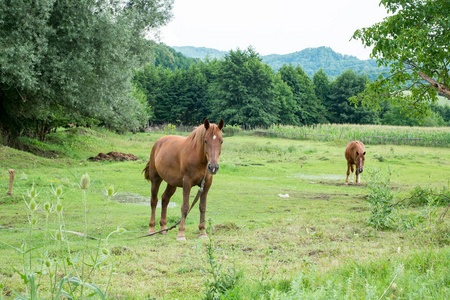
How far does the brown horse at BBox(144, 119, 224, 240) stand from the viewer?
7562mm

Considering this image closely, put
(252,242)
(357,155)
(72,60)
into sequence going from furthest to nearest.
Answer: (72,60) → (357,155) → (252,242)

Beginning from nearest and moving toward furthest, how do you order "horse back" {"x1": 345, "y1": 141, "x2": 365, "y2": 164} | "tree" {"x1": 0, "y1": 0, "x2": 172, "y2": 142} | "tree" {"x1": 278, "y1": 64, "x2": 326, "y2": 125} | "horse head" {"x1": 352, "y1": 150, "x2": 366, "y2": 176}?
"tree" {"x1": 0, "y1": 0, "x2": 172, "y2": 142}, "horse head" {"x1": 352, "y1": 150, "x2": 366, "y2": 176}, "horse back" {"x1": 345, "y1": 141, "x2": 365, "y2": 164}, "tree" {"x1": 278, "y1": 64, "x2": 326, "y2": 125}

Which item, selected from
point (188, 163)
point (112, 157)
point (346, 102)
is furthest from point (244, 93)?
point (188, 163)

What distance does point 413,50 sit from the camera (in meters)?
10.3

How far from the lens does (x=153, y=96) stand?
78.8 meters

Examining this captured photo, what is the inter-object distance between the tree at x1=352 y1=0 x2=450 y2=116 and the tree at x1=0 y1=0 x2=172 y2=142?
1237cm

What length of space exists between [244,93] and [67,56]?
54.6 m

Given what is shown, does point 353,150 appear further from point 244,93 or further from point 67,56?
point 244,93

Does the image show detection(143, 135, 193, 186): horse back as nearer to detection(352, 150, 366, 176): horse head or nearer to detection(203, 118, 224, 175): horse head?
detection(203, 118, 224, 175): horse head

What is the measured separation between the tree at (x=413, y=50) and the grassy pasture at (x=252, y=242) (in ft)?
10.0

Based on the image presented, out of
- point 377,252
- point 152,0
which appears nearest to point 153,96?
point 152,0

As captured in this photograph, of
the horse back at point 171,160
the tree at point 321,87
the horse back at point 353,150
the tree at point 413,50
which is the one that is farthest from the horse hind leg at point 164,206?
the tree at point 321,87

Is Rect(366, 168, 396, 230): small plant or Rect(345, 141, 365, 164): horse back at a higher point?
Rect(345, 141, 365, 164): horse back

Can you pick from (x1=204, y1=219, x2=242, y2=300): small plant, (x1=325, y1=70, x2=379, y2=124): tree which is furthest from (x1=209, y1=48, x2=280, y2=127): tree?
(x1=204, y1=219, x2=242, y2=300): small plant
